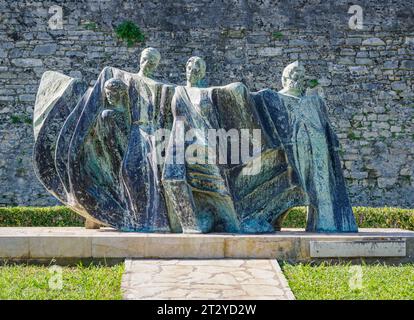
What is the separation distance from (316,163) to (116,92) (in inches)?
80.9

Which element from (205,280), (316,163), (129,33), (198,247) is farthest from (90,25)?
(205,280)

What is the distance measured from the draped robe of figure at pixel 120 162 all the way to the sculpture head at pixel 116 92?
0.06 meters

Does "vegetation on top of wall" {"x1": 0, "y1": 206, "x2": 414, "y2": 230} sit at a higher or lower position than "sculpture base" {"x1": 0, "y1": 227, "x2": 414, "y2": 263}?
lower

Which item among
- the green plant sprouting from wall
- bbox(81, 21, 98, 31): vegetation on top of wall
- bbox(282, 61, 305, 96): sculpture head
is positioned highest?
bbox(81, 21, 98, 31): vegetation on top of wall

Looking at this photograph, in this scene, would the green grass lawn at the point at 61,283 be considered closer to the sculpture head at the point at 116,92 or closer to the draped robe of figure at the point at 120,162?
the draped robe of figure at the point at 120,162

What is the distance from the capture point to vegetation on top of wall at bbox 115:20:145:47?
47.9 feet

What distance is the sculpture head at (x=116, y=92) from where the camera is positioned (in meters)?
Result: 7.24

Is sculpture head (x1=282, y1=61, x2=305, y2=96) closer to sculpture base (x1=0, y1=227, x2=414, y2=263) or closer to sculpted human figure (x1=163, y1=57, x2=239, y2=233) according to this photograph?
sculpted human figure (x1=163, y1=57, x2=239, y2=233)

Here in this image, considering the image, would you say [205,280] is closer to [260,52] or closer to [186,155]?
[186,155]

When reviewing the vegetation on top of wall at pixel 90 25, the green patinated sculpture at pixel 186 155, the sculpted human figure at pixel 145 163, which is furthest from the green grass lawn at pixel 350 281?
the vegetation on top of wall at pixel 90 25

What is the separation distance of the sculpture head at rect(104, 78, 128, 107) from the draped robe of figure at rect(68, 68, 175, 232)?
0.06 metres

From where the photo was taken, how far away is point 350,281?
597 centimetres

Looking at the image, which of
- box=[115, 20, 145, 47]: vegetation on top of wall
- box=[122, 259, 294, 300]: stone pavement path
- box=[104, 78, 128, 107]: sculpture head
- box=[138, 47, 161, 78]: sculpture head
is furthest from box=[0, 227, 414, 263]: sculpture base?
box=[115, 20, 145, 47]: vegetation on top of wall

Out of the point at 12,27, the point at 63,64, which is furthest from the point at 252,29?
the point at 12,27
